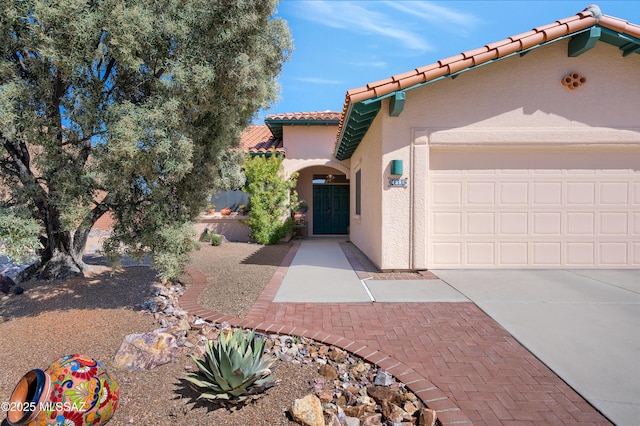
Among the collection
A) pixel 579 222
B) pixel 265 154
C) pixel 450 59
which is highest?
pixel 450 59

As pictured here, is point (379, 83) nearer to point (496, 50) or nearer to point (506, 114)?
point (496, 50)

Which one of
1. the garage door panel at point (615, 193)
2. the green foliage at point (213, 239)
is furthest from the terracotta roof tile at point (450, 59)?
the green foliage at point (213, 239)

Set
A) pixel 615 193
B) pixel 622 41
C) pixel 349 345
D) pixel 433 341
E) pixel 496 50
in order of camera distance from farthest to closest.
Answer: pixel 615 193 < pixel 622 41 < pixel 496 50 < pixel 433 341 < pixel 349 345

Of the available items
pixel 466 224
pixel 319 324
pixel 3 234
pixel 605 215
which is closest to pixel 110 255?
pixel 3 234

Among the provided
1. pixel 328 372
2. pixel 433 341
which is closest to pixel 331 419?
pixel 328 372

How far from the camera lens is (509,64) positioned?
682 cm

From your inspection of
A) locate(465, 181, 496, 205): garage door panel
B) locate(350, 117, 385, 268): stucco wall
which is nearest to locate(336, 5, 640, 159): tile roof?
locate(350, 117, 385, 268): stucco wall

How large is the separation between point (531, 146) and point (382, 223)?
3.46 m

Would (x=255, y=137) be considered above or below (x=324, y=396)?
above

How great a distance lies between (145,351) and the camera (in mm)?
3242

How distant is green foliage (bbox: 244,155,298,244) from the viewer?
12.3m

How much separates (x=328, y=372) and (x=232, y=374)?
0.92 metres

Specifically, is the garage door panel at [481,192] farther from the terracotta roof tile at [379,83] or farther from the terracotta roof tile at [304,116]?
the terracotta roof tile at [304,116]

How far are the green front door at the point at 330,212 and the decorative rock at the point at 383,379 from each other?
12537 millimetres
